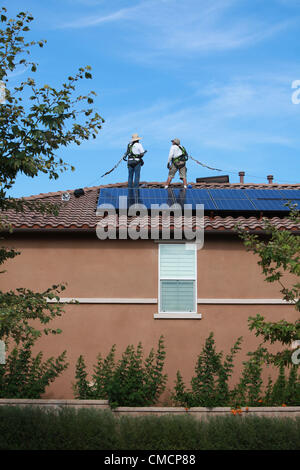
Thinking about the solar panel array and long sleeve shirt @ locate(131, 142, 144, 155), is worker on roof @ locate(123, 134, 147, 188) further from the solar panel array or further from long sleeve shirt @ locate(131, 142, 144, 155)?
the solar panel array

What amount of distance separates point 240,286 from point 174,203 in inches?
136

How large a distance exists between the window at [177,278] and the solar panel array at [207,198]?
5.89 feet

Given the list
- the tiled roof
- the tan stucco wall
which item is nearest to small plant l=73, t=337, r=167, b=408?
the tan stucco wall

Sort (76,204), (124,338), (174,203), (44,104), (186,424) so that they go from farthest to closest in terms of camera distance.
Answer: (76,204), (174,203), (124,338), (186,424), (44,104)

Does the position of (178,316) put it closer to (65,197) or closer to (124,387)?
(124,387)

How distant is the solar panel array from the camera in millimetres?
15391

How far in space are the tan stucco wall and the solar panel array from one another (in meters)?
1.82

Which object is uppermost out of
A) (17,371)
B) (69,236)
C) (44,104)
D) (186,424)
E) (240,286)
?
(44,104)

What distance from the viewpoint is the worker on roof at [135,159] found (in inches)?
727

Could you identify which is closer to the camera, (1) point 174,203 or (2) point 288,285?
(2) point 288,285

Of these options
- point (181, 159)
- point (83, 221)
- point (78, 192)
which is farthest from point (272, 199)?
point (78, 192)

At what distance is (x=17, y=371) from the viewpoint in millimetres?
10516

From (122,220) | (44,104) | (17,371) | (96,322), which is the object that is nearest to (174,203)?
(122,220)

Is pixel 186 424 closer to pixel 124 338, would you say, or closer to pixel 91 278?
pixel 124 338
